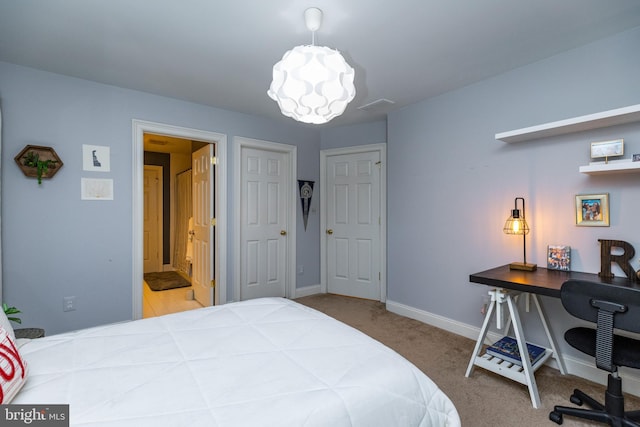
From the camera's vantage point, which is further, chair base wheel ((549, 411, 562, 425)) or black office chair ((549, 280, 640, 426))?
chair base wheel ((549, 411, 562, 425))

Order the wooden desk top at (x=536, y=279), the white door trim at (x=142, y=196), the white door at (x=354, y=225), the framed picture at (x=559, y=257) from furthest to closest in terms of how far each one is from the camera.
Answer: the white door at (x=354, y=225) < the white door trim at (x=142, y=196) < the framed picture at (x=559, y=257) < the wooden desk top at (x=536, y=279)

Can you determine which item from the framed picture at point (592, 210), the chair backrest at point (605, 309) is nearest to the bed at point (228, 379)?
the chair backrest at point (605, 309)

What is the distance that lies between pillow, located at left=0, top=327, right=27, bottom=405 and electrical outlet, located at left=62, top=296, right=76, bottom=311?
208cm

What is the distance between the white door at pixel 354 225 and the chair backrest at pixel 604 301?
2.45m

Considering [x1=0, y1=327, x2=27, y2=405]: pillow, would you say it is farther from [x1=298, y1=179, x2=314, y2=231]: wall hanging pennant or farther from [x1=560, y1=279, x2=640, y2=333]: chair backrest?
[x1=298, y1=179, x2=314, y2=231]: wall hanging pennant

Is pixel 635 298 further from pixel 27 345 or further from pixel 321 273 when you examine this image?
pixel 321 273

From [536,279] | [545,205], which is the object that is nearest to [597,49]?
[545,205]

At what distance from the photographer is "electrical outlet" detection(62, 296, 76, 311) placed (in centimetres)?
271

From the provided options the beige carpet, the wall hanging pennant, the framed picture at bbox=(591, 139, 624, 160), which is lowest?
the beige carpet

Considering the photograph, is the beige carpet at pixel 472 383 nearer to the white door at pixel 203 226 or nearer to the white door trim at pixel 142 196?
the white door trim at pixel 142 196

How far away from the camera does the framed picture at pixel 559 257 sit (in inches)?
89.0

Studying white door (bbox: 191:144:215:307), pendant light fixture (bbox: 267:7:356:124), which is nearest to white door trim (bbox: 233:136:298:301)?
white door (bbox: 191:144:215:307)

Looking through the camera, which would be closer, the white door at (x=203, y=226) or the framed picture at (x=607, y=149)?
the framed picture at (x=607, y=149)

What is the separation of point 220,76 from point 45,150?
1594 millimetres
